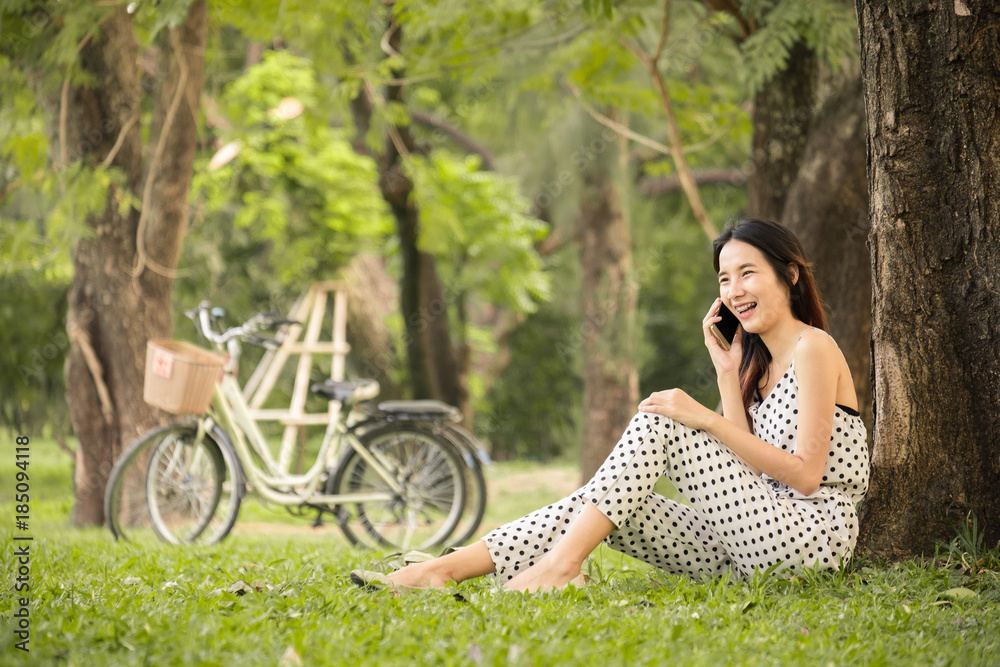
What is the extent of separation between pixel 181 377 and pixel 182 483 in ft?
2.06

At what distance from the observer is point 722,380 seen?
2760 mm

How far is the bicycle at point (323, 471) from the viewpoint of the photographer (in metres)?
4.34

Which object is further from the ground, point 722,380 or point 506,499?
point 722,380

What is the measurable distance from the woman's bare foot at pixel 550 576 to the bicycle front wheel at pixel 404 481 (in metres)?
2.04

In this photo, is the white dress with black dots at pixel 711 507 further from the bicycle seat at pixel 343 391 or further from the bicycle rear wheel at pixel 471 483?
the bicycle seat at pixel 343 391

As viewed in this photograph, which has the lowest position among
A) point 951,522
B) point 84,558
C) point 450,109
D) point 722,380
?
point 84,558

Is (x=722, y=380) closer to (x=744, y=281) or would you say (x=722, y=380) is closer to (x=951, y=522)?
(x=744, y=281)

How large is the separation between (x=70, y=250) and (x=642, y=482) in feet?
14.9

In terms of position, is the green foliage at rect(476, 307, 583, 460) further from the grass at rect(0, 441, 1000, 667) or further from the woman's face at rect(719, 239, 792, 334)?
the grass at rect(0, 441, 1000, 667)

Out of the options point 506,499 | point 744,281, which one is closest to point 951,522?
point 744,281

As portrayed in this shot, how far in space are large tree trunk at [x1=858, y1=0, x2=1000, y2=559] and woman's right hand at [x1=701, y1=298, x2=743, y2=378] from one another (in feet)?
1.43

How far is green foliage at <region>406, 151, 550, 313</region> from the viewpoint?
955cm

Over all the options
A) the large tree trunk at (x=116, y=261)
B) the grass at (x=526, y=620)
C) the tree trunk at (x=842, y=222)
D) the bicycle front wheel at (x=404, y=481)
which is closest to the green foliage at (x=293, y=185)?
the large tree trunk at (x=116, y=261)

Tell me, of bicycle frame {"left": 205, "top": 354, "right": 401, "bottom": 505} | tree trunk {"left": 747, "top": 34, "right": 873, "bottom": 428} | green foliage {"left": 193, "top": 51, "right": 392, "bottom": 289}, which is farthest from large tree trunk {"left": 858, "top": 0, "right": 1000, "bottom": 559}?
green foliage {"left": 193, "top": 51, "right": 392, "bottom": 289}
